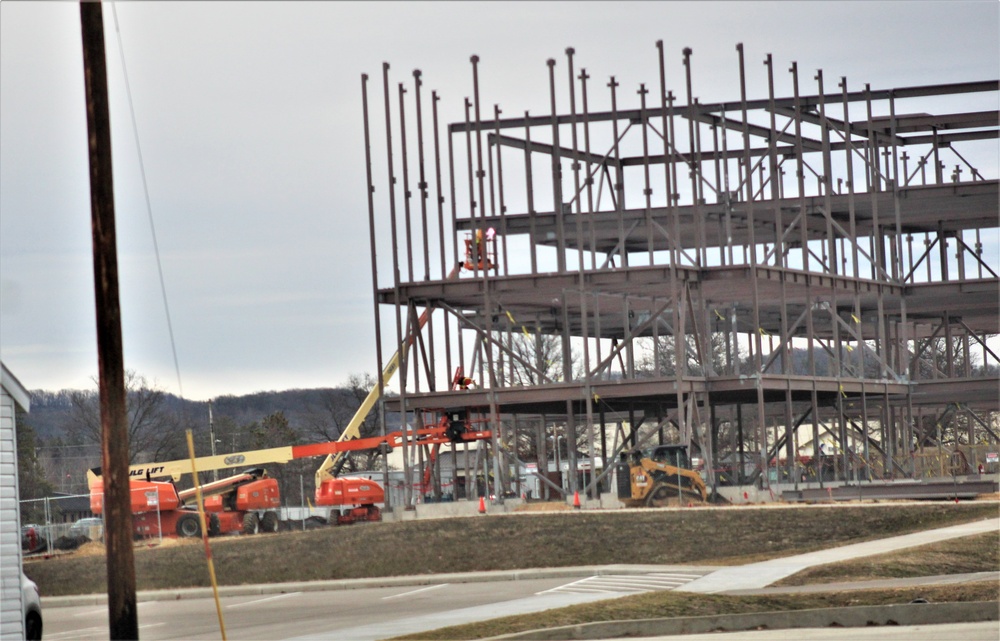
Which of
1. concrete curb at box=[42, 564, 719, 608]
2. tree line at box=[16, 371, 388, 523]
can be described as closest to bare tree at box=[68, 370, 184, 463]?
tree line at box=[16, 371, 388, 523]

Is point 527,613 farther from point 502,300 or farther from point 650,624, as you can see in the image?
point 502,300

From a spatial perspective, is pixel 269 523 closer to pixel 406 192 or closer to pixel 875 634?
pixel 406 192

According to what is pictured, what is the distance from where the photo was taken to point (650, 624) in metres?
20.5

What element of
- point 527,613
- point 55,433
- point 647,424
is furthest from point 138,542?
point 55,433

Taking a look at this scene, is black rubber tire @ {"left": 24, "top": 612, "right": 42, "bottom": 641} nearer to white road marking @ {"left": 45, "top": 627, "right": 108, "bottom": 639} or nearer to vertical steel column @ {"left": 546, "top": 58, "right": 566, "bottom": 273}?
white road marking @ {"left": 45, "top": 627, "right": 108, "bottom": 639}

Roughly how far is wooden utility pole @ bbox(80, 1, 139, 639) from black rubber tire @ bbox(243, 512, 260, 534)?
34.7 metres

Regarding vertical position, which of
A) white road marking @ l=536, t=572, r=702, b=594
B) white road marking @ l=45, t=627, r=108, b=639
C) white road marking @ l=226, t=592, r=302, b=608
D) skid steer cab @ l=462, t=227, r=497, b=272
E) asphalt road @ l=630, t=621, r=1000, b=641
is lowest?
white road marking @ l=226, t=592, r=302, b=608

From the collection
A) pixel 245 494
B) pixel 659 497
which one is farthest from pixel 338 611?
pixel 245 494

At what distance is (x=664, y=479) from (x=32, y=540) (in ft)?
67.8

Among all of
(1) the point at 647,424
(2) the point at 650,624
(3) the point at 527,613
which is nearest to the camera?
(2) the point at 650,624

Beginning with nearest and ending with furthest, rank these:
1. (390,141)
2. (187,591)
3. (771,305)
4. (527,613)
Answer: (527,613) → (187,591) → (390,141) → (771,305)

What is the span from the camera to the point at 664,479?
46.8 m

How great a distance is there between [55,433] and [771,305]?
249ft

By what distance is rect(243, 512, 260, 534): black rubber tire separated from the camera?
50.3 meters
